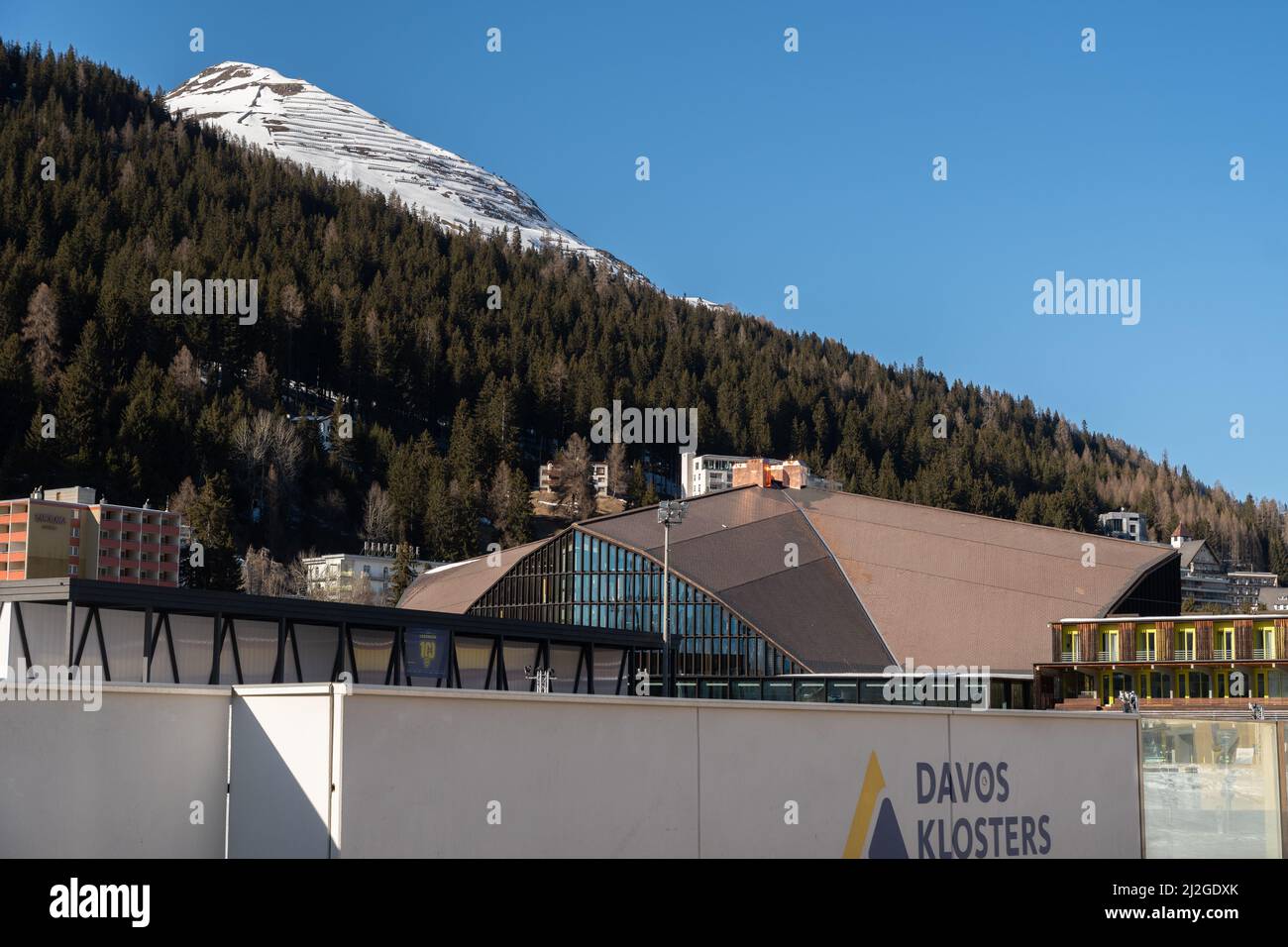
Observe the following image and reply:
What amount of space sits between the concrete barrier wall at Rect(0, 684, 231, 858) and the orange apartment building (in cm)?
10564

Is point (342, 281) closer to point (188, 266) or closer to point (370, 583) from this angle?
point (188, 266)

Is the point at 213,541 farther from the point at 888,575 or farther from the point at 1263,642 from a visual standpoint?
the point at 1263,642

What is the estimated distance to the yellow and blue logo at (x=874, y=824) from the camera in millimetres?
14766

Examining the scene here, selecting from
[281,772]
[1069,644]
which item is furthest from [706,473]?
[281,772]

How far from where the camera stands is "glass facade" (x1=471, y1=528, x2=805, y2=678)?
75812mm

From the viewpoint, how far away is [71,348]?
140625 millimetres

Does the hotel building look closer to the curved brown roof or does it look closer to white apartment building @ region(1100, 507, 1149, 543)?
the curved brown roof

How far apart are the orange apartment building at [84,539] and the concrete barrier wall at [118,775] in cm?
Result: 10564

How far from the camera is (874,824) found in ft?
49.1

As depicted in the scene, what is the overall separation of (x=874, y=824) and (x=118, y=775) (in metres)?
7.63

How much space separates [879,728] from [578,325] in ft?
612

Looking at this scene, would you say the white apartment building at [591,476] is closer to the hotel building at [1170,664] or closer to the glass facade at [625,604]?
the glass facade at [625,604]

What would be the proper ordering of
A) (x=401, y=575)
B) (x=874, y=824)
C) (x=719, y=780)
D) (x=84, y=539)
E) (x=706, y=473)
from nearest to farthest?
(x=719, y=780) → (x=874, y=824) → (x=401, y=575) → (x=84, y=539) → (x=706, y=473)
